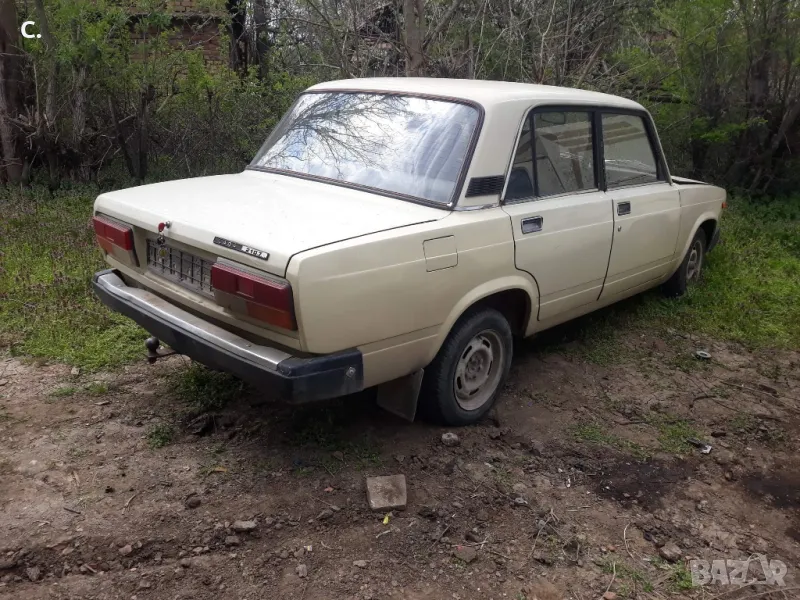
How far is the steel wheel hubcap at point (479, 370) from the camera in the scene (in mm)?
3783

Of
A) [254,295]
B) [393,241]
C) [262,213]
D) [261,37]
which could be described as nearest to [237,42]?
[261,37]

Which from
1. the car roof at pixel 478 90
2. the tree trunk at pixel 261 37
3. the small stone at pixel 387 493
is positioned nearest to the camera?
the small stone at pixel 387 493

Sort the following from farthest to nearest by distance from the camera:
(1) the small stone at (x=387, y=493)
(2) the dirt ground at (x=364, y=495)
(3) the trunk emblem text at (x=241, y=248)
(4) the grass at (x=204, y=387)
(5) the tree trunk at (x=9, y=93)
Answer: (5) the tree trunk at (x=9, y=93) < (4) the grass at (x=204, y=387) < (1) the small stone at (x=387, y=493) < (3) the trunk emblem text at (x=241, y=248) < (2) the dirt ground at (x=364, y=495)

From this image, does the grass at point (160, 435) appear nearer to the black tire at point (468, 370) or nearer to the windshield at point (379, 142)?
the black tire at point (468, 370)

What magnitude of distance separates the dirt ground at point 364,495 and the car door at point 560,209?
0.72 metres

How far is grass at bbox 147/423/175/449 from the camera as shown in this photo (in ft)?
11.7

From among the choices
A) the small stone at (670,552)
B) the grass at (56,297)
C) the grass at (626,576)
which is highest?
the grass at (56,297)

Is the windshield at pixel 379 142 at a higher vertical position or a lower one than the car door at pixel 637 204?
higher

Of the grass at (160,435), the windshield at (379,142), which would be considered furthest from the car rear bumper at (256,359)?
the windshield at (379,142)

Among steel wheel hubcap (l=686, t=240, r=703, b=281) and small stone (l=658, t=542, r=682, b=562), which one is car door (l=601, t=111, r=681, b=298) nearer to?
steel wheel hubcap (l=686, t=240, r=703, b=281)

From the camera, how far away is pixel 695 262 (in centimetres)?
630

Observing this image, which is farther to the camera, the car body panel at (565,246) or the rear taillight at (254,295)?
the car body panel at (565,246)

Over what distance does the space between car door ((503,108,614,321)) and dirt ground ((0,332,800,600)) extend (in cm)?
72

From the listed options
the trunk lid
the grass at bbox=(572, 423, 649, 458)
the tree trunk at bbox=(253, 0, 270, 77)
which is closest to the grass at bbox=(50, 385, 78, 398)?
the trunk lid
